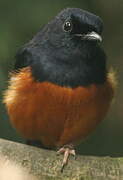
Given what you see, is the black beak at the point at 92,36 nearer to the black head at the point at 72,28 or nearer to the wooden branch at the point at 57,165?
the black head at the point at 72,28

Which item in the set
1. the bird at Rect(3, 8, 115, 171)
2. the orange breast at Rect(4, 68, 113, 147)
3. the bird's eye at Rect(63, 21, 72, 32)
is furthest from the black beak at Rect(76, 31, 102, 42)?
the orange breast at Rect(4, 68, 113, 147)

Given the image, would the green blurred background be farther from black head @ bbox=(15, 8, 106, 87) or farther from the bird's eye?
the bird's eye

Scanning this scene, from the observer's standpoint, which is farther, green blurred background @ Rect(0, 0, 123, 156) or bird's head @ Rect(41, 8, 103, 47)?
green blurred background @ Rect(0, 0, 123, 156)

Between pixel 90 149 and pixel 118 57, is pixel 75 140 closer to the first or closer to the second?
pixel 90 149

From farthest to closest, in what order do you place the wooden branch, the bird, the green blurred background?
the green blurred background < the bird < the wooden branch

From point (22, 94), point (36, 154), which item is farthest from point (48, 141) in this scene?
point (36, 154)

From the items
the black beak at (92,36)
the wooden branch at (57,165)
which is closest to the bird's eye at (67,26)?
the black beak at (92,36)
